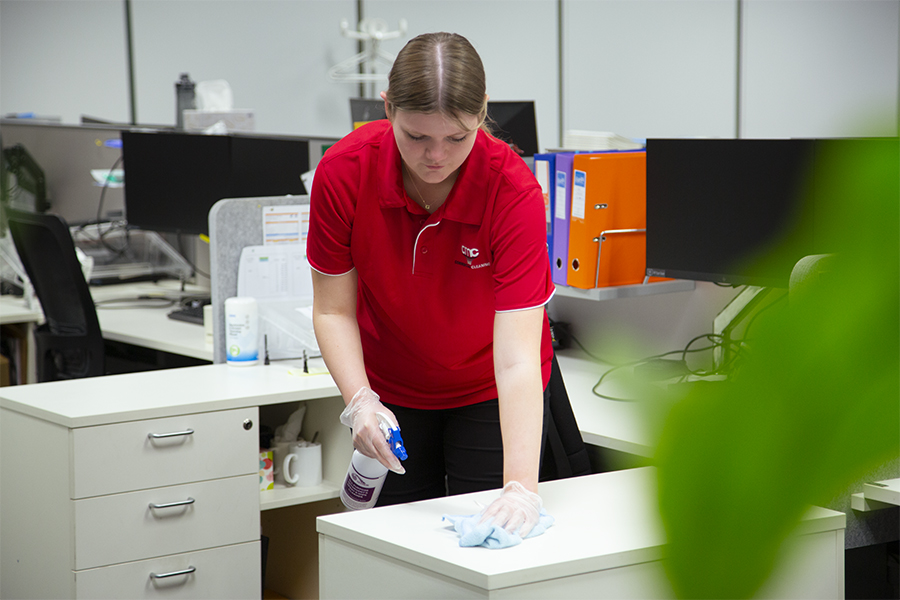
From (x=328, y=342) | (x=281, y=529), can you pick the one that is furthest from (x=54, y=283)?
(x=328, y=342)

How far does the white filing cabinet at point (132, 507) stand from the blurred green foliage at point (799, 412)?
1.65m

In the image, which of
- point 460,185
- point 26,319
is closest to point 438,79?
point 460,185

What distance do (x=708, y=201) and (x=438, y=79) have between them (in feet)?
2.91

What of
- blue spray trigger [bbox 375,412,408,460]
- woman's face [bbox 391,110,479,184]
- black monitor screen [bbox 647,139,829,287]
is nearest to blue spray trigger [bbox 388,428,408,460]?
blue spray trigger [bbox 375,412,408,460]

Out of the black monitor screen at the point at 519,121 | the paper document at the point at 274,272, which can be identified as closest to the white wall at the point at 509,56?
the black monitor screen at the point at 519,121

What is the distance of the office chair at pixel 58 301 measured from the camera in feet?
8.59

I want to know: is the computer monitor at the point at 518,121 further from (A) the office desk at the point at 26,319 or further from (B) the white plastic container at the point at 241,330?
(A) the office desk at the point at 26,319

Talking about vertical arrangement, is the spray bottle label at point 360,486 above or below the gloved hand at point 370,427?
below

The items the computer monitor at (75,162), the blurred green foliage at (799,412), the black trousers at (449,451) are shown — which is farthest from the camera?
the computer monitor at (75,162)

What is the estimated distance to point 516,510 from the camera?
112 centimetres

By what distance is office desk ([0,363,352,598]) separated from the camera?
1.73 m

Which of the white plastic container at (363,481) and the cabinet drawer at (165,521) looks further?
the cabinet drawer at (165,521)

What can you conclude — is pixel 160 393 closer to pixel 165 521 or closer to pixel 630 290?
pixel 165 521

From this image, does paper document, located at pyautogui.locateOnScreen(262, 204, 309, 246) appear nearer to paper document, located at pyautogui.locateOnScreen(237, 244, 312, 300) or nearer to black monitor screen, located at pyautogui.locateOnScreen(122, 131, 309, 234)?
paper document, located at pyautogui.locateOnScreen(237, 244, 312, 300)
